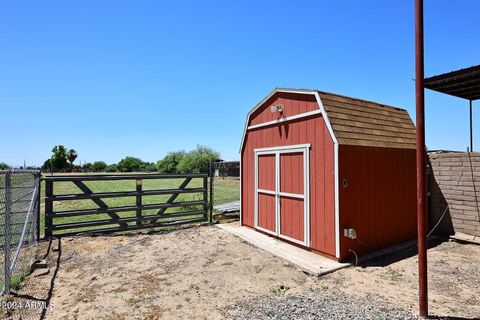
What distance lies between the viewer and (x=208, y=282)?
4.09 m

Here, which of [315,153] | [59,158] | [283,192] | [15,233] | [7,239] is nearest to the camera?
[7,239]

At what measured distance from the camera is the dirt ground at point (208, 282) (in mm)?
3338

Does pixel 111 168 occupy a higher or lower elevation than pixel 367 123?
lower

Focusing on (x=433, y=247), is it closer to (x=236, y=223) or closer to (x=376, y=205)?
(x=376, y=205)

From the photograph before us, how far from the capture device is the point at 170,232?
714cm

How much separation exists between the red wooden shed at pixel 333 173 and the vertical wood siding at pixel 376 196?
0.02 metres

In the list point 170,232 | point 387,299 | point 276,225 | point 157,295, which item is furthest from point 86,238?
point 387,299

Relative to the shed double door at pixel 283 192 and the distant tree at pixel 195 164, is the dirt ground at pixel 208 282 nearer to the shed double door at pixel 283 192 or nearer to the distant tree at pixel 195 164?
the shed double door at pixel 283 192

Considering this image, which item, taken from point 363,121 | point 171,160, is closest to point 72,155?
point 171,160

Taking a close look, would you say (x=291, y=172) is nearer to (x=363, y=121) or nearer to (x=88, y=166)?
(x=363, y=121)

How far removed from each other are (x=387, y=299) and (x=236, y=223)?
4.99 m

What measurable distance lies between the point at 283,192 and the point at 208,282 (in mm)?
2713

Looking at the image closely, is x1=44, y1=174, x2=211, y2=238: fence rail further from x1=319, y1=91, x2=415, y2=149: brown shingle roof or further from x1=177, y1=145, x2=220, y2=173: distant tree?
x1=177, y1=145, x2=220, y2=173: distant tree

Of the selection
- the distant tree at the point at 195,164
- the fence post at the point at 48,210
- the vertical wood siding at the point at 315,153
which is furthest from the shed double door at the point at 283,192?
the distant tree at the point at 195,164
